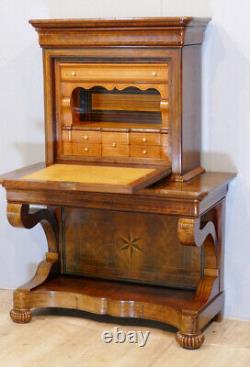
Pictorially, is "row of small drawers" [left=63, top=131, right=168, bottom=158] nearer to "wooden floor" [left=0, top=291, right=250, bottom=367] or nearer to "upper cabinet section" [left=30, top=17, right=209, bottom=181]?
"upper cabinet section" [left=30, top=17, right=209, bottom=181]

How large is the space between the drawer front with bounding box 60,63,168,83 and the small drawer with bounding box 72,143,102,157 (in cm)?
31

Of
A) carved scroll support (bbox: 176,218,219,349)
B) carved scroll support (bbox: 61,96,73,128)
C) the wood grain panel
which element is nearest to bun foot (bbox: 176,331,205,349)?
carved scroll support (bbox: 176,218,219,349)

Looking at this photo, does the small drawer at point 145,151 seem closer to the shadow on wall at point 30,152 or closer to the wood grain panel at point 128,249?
the wood grain panel at point 128,249

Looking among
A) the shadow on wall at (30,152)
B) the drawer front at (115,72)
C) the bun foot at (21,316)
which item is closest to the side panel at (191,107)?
the drawer front at (115,72)

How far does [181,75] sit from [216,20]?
14.0 inches

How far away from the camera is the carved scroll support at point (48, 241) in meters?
3.65

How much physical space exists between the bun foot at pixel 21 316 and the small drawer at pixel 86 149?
798 mm

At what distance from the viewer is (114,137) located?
3752mm

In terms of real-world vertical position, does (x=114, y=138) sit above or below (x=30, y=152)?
above

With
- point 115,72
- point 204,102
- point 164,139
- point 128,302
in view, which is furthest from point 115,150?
point 128,302

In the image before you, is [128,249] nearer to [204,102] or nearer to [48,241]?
[48,241]

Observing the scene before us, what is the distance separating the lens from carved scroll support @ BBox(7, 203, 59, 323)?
3652 millimetres

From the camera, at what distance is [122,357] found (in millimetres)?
3420

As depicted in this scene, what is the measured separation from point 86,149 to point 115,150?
5.8 inches
